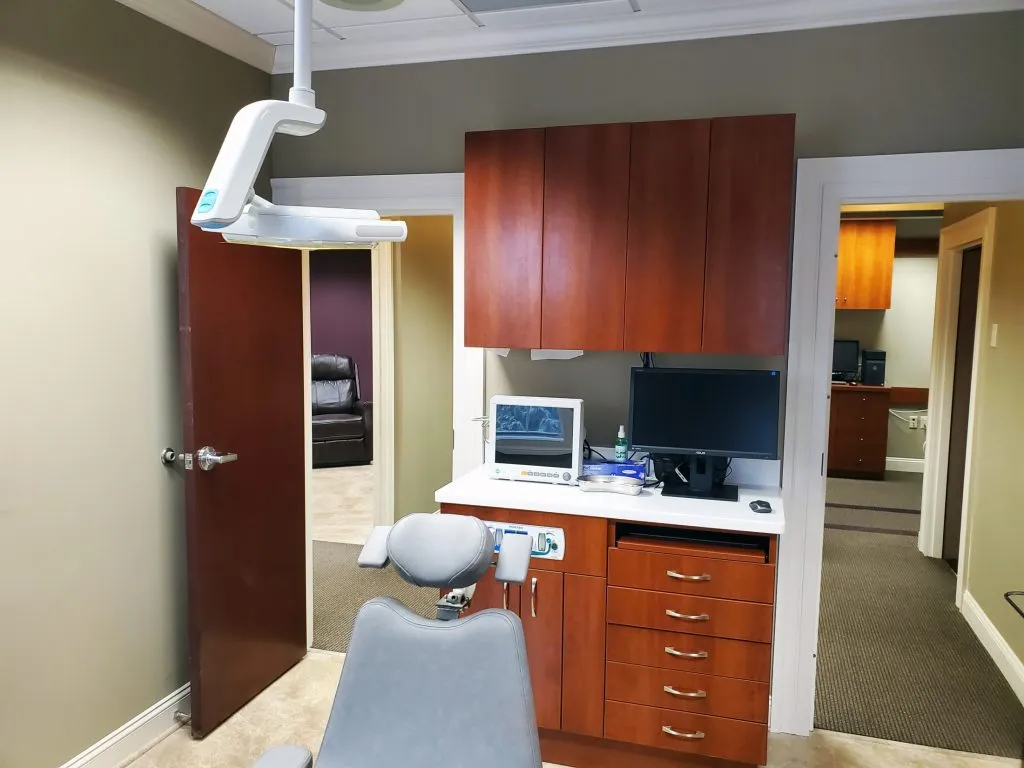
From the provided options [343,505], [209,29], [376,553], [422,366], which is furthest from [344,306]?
[376,553]

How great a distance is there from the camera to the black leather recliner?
7023 millimetres

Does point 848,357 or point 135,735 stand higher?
point 848,357

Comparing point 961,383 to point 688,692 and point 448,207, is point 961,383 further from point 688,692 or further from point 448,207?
point 448,207

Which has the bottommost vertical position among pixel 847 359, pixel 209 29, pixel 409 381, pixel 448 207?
pixel 409 381

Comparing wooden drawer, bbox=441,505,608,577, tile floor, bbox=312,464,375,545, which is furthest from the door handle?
tile floor, bbox=312,464,375,545

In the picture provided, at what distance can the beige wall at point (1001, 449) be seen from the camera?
10.3ft

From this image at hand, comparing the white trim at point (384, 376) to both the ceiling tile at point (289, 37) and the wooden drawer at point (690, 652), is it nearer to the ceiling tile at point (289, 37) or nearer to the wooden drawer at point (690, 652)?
the ceiling tile at point (289, 37)

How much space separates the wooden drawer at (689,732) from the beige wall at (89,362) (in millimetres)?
1647

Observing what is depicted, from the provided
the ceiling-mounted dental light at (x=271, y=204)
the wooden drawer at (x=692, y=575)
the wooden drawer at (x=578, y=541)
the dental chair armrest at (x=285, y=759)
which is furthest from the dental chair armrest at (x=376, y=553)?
the wooden drawer at (x=692, y=575)

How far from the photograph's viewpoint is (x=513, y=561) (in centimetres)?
162

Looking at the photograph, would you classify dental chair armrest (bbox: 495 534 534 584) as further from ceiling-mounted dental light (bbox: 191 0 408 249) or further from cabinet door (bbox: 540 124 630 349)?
cabinet door (bbox: 540 124 630 349)

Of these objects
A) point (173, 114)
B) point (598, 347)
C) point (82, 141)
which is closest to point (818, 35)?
point (598, 347)

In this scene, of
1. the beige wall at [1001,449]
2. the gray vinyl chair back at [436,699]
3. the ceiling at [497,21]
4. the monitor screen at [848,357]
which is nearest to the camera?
the gray vinyl chair back at [436,699]

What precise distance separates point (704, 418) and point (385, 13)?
5.95 feet
